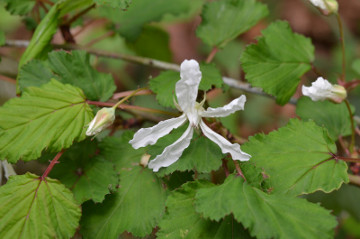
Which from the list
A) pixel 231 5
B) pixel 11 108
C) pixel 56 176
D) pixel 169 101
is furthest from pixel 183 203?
pixel 231 5

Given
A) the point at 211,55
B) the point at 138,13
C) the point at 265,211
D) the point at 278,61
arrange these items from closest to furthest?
the point at 265,211
the point at 278,61
the point at 211,55
the point at 138,13

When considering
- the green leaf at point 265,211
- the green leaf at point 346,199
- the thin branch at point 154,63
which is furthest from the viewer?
the green leaf at point 346,199

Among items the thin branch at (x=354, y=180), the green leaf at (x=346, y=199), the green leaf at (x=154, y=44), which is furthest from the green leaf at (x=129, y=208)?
the green leaf at (x=346, y=199)

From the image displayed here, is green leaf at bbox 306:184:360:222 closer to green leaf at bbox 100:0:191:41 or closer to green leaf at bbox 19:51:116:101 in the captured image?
green leaf at bbox 100:0:191:41

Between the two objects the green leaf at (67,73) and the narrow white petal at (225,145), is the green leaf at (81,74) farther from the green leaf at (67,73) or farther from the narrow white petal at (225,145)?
the narrow white petal at (225,145)

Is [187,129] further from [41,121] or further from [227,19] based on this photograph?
[227,19]

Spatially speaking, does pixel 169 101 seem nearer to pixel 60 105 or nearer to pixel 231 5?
pixel 60 105

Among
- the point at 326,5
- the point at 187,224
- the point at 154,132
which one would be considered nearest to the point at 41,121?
the point at 154,132
